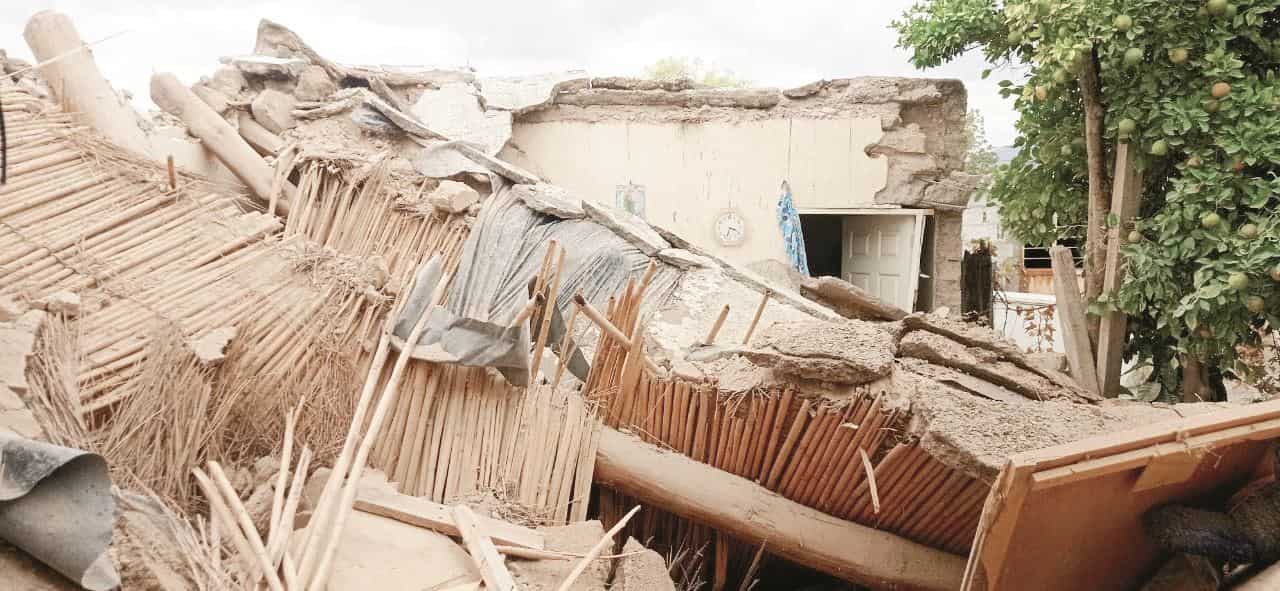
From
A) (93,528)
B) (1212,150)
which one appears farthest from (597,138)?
(93,528)

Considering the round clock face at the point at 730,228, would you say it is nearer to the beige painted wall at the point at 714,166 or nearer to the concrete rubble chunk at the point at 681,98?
the beige painted wall at the point at 714,166

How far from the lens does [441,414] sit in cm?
338

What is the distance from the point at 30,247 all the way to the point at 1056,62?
18.5 feet

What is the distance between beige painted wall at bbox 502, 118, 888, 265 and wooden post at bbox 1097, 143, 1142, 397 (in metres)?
2.89

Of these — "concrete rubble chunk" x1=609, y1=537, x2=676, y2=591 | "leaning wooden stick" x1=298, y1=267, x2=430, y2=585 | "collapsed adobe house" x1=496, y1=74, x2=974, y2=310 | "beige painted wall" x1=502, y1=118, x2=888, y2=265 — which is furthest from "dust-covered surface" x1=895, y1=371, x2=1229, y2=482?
"beige painted wall" x1=502, y1=118, x2=888, y2=265

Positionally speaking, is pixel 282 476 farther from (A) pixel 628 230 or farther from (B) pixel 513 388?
(A) pixel 628 230

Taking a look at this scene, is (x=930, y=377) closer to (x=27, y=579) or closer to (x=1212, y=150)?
(x=27, y=579)

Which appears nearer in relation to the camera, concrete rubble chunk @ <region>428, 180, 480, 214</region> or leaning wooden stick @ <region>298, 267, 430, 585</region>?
leaning wooden stick @ <region>298, 267, 430, 585</region>

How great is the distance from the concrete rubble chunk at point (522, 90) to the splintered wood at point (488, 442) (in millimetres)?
5264

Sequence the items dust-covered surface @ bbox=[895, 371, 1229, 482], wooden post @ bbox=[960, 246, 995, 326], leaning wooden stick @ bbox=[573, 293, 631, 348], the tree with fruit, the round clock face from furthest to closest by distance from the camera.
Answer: wooden post @ bbox=[960, 246, 995, 326], the round clock face, the tree with fruit, leaning wooden stick @ bbox=[573, 293, 631, 348], dust-covered surface @ bbox=[895, 371, 1229, 482]

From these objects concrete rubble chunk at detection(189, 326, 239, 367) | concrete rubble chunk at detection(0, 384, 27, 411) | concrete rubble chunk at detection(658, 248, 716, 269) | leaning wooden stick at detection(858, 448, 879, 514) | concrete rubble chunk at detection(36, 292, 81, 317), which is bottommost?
leaning wooden stick at detection(858, 448, 879, 514)

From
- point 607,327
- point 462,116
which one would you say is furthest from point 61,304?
point 462,116

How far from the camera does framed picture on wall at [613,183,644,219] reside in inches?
333

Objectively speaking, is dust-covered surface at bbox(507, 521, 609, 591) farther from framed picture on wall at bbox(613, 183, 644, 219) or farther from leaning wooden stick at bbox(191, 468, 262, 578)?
framed picture on wall at bbox(613, 183, 644, 219)
